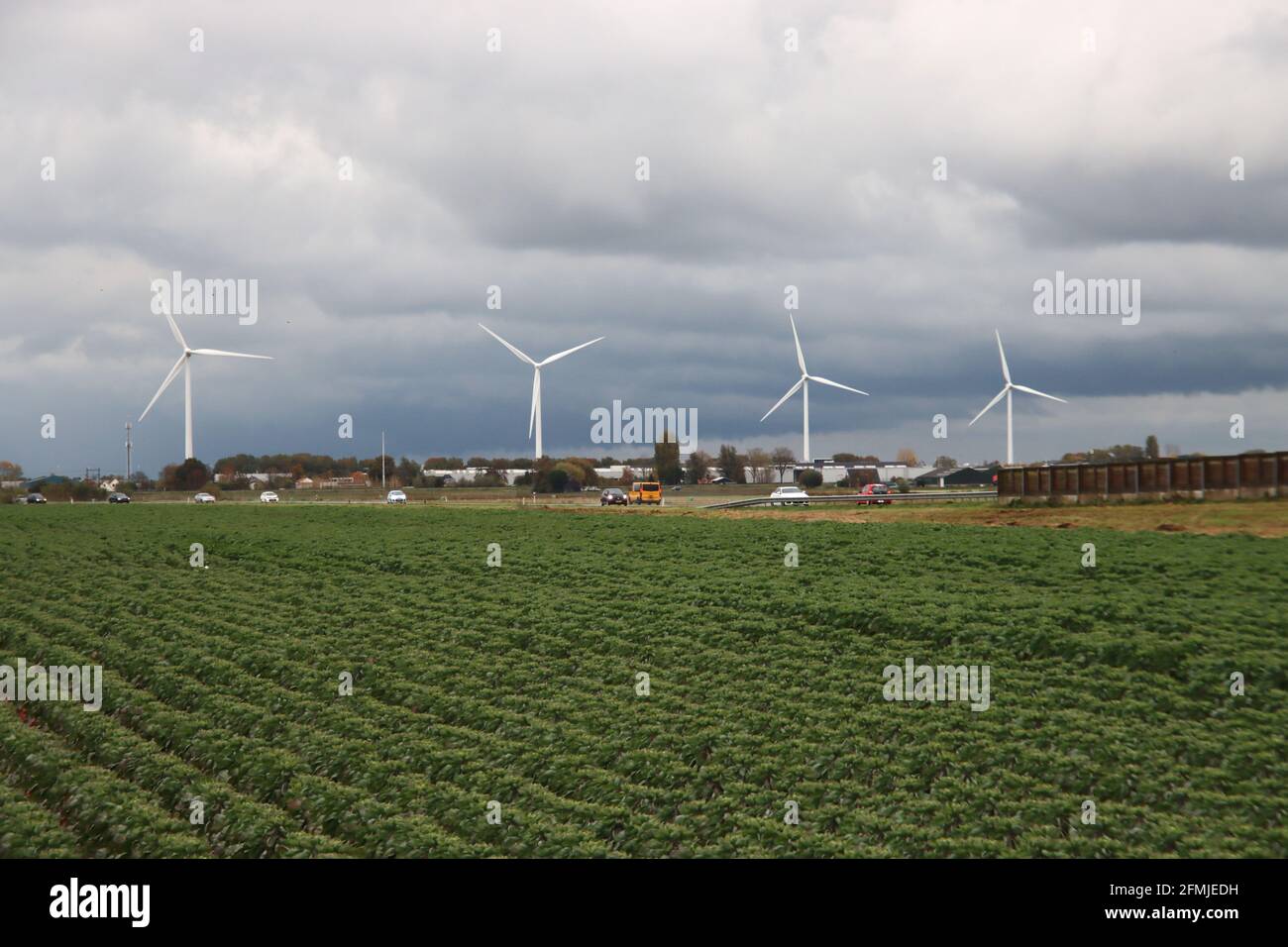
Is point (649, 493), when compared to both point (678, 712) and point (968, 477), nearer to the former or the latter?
point (678, 712)

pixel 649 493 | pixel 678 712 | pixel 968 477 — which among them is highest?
pixel 968 477

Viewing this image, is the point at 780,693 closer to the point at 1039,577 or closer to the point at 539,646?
the point at 539,646

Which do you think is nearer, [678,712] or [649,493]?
[678,712]

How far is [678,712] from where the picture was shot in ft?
63.6

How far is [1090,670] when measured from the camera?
20.1m

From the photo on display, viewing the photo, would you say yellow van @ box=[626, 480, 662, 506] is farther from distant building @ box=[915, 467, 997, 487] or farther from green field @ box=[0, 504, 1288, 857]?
distant building @ box=[915, 467, 997, 487]

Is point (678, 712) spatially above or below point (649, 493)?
below

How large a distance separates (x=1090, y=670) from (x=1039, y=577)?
1023 centimetres

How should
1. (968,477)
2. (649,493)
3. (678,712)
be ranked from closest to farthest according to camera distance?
(678,712) → (649,493) → (968,477)

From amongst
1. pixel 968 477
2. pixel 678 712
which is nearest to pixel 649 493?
pixel 678 712

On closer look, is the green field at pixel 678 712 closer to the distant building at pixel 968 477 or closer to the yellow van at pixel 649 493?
the yellow van at pixel 649 493

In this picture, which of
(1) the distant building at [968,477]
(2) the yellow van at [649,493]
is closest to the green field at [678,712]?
(2) the yellow van at [649,493]

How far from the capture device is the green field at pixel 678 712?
14359mm

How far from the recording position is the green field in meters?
14.4
